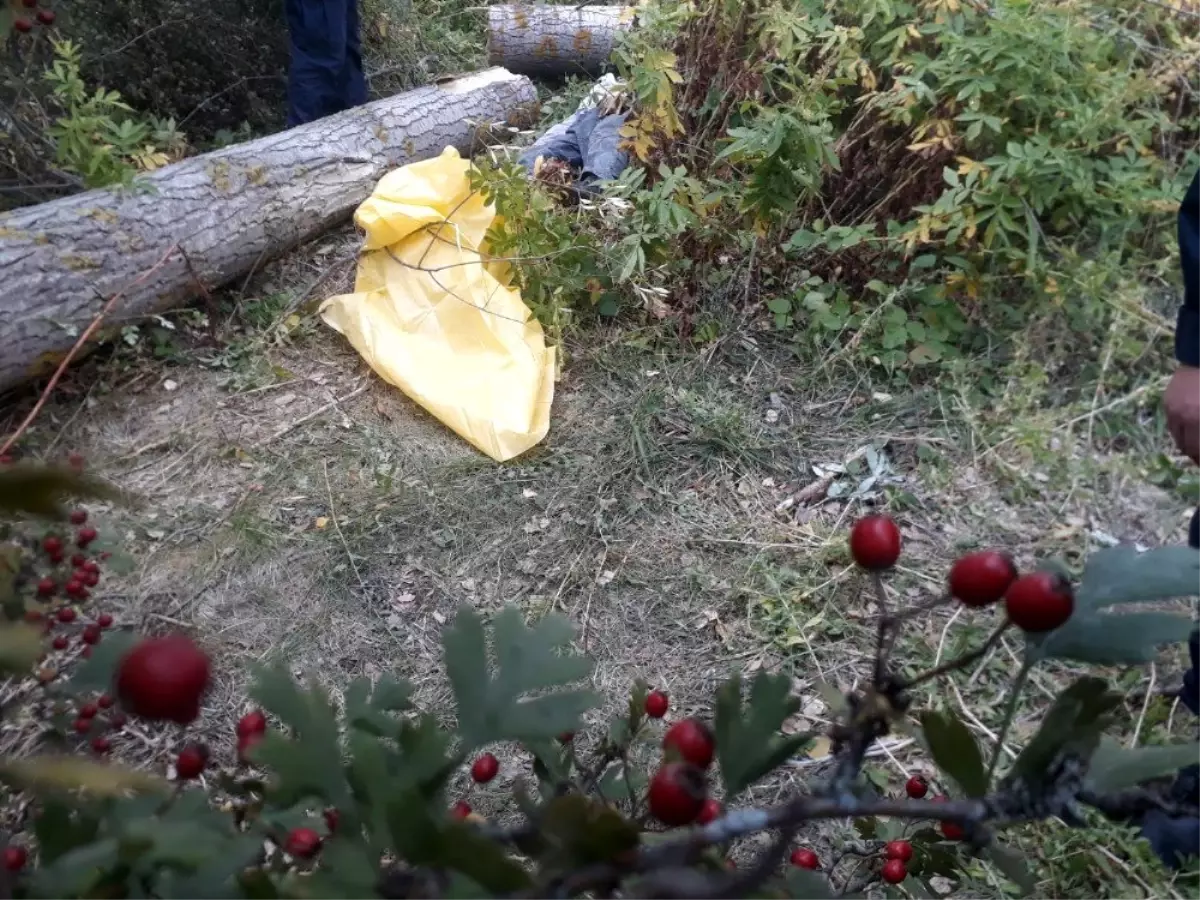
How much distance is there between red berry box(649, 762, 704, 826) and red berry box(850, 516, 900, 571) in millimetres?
263

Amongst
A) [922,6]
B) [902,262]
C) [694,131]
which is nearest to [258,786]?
[902,262]

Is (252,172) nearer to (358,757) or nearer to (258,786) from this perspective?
(258,786)

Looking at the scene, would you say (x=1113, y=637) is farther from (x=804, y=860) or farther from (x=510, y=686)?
(x=804, y=860)

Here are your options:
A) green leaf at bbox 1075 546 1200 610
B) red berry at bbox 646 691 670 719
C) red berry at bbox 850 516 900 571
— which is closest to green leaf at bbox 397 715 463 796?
red berry at bbox 850 516 900 571

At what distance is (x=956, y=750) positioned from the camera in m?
0.60

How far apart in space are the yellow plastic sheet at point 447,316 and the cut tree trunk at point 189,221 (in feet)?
1.20

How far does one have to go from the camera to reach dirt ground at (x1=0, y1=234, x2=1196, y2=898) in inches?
84.9

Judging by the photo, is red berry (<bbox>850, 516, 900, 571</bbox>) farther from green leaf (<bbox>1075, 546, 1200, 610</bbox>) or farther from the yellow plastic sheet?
the yellow plastic sheet

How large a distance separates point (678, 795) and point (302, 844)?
1.10ft

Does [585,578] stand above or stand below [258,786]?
below

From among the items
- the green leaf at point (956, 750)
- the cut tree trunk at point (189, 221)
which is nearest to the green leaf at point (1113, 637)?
the green leaf at point (956, 750)

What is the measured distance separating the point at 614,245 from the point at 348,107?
5.84 ft

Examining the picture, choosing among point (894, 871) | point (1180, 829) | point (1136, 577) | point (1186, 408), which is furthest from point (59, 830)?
point (1180, 829)

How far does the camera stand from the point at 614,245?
9.56 ft
